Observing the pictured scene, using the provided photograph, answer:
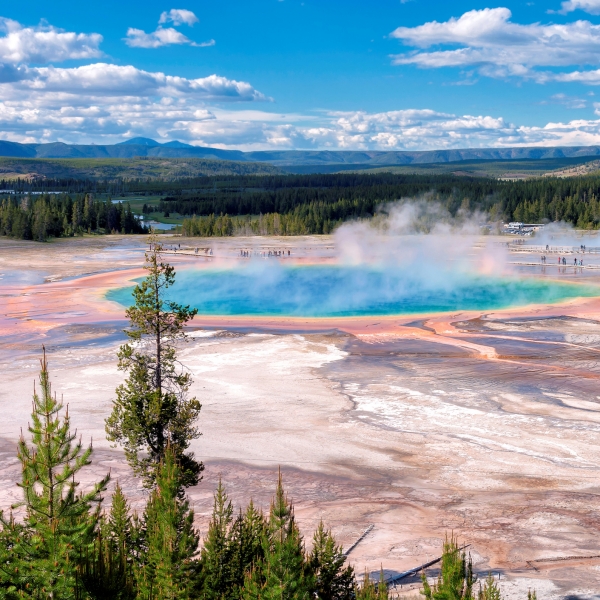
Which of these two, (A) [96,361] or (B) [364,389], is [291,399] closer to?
(B) [364,389]

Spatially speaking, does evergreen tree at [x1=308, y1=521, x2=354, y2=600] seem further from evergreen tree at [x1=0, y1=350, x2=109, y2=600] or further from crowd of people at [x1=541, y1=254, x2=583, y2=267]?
crowd of people at [x1=541, y1=254, x2=583, y2=267]

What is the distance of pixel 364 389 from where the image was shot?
2430 centimetres

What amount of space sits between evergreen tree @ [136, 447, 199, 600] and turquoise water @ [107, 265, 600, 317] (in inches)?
1112

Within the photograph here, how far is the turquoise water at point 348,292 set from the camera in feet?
133

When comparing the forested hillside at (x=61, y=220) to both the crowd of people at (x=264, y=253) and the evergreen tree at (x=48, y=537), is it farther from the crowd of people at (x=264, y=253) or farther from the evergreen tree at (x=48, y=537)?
the evergreen tree at (x=48, y=537)

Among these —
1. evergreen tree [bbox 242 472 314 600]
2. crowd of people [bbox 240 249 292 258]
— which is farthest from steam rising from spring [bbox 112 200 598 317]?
evergreen tree [bbox 242 472 314 600]

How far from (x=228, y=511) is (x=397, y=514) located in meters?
5.12

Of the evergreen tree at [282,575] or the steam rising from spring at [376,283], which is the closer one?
the evergreen tree at [282,575]

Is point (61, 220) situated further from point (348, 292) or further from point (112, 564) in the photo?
point (112, 564)

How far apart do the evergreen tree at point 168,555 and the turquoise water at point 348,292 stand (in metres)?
28.2

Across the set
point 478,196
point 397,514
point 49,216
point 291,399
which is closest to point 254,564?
point 397,514

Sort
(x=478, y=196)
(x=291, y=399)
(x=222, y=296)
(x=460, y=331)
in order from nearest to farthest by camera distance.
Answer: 1. (x=291, y=399)
2. (x=460, y=331)
3. (x=222, y=296)
4. (x=478, y=196)

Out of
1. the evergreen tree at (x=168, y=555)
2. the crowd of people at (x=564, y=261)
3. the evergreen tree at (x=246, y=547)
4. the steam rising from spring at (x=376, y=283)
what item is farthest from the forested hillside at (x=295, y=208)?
the evergreen tree at (x=168, y=555)

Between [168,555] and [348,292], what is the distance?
123ft
